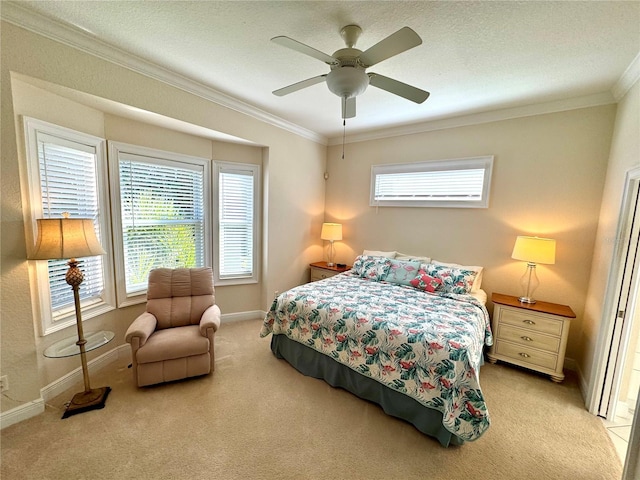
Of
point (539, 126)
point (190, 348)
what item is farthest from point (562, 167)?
point (190, 348)

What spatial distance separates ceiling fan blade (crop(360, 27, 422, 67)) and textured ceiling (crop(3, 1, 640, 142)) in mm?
293

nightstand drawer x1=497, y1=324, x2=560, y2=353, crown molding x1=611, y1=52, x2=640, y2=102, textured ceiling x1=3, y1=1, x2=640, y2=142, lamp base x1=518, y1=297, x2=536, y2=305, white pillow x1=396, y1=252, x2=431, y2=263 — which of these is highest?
textured ceiling x1=3, y1=1, x2=640, y2=142

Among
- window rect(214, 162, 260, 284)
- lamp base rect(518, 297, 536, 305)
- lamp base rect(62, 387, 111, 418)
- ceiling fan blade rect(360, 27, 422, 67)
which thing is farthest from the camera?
window rect(214, 162, 260, 284)

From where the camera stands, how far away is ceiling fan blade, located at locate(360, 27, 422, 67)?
4.51 feet

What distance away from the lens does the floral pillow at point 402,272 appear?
3.26m

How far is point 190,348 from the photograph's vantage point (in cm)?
234

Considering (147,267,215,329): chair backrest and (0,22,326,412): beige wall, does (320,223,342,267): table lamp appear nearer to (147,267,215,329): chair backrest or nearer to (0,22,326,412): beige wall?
(0,22,326,412): beige wall

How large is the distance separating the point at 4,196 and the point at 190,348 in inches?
67.9

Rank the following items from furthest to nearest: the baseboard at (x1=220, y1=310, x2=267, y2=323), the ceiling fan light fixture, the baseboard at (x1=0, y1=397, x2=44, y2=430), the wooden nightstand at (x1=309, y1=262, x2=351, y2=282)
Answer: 1. the wooden nightstand at (x1=309, y1=262, x2=351, y2=282)
2. the baseboard at (x1=220, y1=310, x2=267, y2=323)
3. the baseboard at (x1=0, y1=397, x2=44, y2=430)
4. the ceiling fan light fixture

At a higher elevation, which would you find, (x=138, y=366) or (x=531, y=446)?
(x=138, y=366)

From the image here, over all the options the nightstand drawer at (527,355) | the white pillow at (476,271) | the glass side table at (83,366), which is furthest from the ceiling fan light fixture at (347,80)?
the nightstand drawer at (527,355)

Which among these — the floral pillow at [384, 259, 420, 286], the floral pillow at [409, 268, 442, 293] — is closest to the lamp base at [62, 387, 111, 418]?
the floral pillow at [384, 259, 420, 286]

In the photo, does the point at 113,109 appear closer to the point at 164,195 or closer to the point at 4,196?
the point at 164,195

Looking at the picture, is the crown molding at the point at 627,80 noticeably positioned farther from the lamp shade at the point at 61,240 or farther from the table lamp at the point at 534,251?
the lamp shade at the point at 61,240
